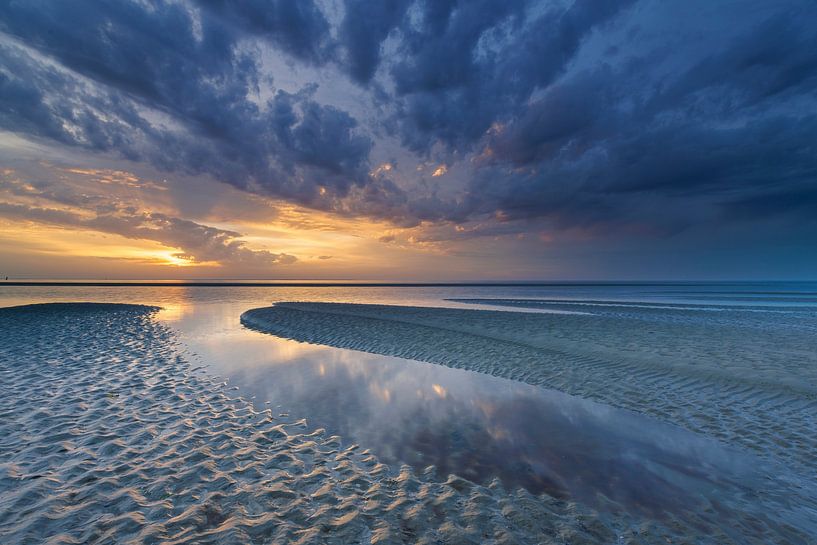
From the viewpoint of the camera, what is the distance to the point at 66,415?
31.2 feet

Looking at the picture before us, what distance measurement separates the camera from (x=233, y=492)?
6230 mm

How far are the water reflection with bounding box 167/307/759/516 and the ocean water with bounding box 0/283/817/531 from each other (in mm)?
45

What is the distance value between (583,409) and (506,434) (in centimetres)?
367

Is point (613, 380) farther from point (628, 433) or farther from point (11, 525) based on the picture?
point (11, 525)

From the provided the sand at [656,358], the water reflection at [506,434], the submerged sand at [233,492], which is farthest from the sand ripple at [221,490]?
the sand at [656,358]

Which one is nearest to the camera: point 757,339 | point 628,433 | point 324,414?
point 628,433

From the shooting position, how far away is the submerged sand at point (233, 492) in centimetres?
522

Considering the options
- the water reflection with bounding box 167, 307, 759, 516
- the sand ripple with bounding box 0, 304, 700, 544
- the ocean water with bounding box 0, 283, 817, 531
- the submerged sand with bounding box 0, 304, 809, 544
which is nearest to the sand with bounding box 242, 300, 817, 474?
the ocean water with bounding box 0, 283, 817, 531

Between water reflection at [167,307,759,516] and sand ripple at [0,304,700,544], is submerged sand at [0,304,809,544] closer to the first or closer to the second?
sand ripple at [0,304,700,544]

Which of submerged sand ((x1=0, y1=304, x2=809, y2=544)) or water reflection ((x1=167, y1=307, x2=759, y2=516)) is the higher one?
submerged sand ((x1=0, y1=304, x2=809, y2=544))

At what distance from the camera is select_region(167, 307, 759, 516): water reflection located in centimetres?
684

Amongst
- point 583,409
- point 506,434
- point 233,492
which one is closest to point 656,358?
point 583,409

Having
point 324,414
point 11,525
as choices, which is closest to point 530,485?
point 324,414

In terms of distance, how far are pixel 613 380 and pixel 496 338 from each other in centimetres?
986
